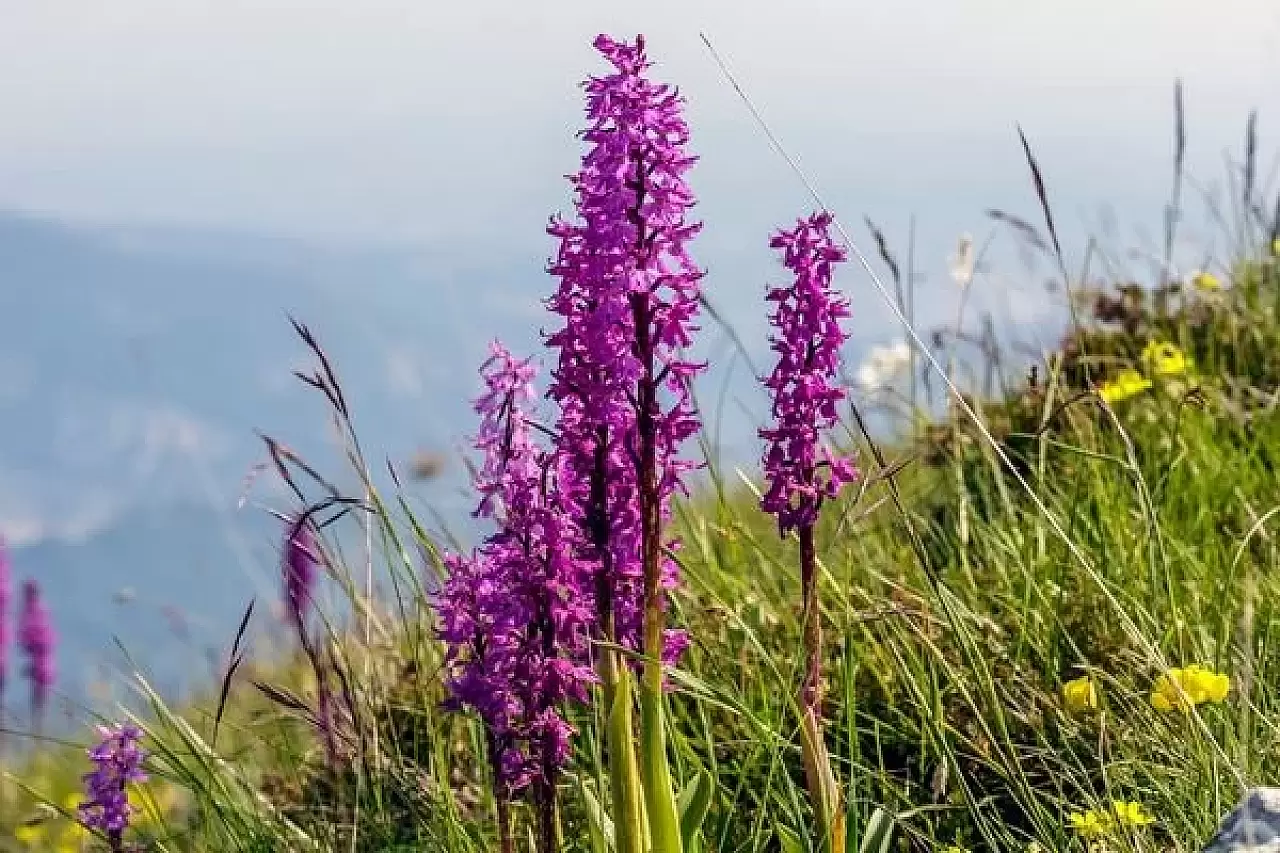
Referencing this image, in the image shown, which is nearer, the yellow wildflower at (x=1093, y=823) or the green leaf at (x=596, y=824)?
the green leaf at (x=596, y=824)

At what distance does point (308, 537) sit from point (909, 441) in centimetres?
344

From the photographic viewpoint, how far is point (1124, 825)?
2.96 m

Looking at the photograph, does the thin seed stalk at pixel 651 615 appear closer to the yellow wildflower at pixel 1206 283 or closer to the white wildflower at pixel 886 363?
the yellow wildflower at pixel 1206 283

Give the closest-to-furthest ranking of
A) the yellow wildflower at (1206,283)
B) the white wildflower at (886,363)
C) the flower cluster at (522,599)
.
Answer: the flower cluster at (522,599)
the yellow wildflower at (1206,283)
the white wildflower at (886,363)

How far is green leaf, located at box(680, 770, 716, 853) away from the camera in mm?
2797

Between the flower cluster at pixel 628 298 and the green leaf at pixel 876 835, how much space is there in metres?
0.62

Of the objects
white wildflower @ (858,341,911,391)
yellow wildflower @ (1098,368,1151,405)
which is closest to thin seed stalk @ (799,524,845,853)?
yellow wildflower @ (1098,368,1151,405)

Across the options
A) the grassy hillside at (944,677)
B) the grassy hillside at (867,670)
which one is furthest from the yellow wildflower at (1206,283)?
the grassy hillside at (944,677)

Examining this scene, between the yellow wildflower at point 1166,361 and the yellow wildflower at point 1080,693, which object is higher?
the yellow wildflower at point 1166,361

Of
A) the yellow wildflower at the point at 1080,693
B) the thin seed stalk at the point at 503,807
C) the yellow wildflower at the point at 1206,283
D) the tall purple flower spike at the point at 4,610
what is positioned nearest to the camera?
the thin seed stalk at the point at 503,807

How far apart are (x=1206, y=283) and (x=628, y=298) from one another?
4920mm

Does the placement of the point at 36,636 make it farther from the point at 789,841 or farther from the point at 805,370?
the point at 805,370

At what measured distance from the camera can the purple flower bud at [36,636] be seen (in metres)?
14.7

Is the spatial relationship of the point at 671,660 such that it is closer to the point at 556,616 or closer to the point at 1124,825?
the point at 556,616
